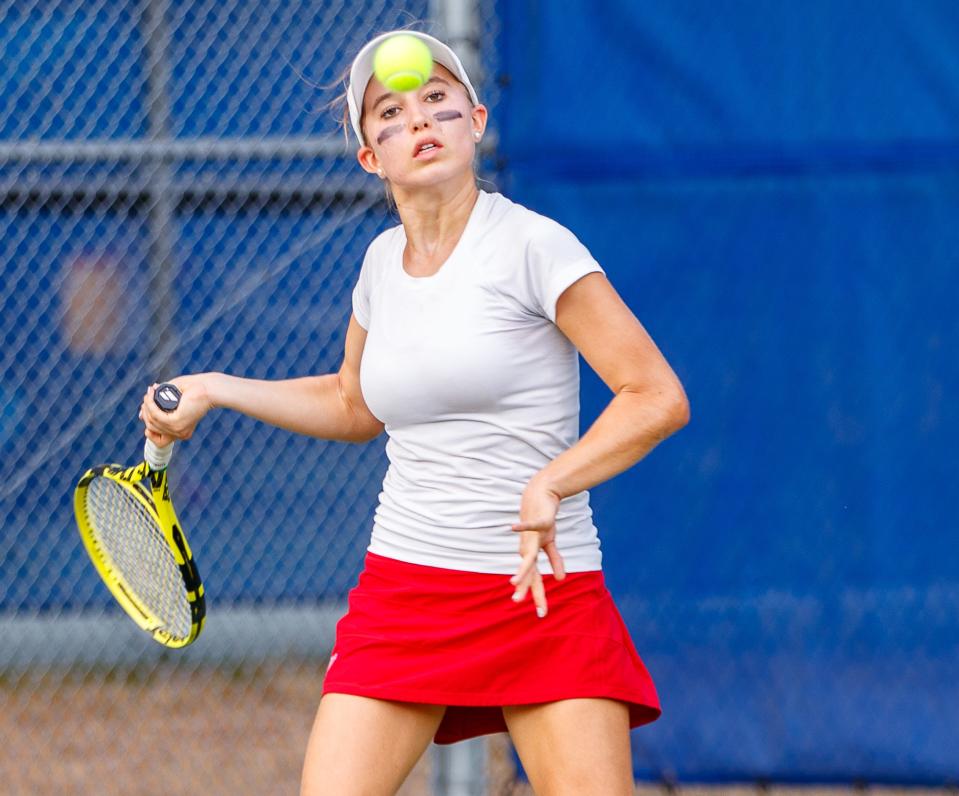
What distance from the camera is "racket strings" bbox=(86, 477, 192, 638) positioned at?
2.76 metres

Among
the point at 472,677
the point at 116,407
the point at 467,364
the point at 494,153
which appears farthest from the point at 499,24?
the point at 116,407

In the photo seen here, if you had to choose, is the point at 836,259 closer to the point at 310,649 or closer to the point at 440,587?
the point at 440,587

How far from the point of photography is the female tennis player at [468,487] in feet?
7.46

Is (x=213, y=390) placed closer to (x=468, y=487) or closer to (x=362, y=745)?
(x=468, y=487)

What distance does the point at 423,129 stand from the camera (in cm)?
234

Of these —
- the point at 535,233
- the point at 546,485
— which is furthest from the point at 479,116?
the point at 546,485

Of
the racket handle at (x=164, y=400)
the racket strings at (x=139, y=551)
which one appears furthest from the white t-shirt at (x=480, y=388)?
the racket strings at (x=139, y=551)

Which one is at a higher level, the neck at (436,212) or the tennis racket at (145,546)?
the neck at (436,212)

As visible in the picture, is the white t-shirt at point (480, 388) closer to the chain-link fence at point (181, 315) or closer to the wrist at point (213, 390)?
the wrist at point (213, 390)

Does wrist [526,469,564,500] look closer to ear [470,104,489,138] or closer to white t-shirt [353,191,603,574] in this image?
A: white t-shirt [353,191,603,574]

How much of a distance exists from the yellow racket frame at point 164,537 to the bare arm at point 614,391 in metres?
0.79

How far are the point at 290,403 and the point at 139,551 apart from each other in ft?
1.66

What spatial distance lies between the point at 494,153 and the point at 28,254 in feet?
8.32

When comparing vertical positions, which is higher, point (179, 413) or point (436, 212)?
point (436, 212)
